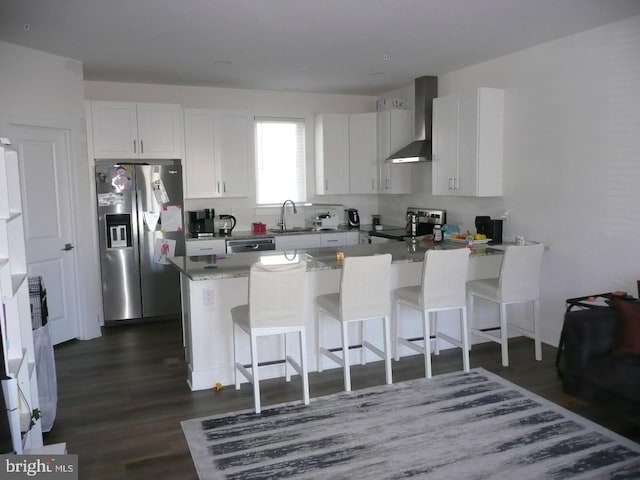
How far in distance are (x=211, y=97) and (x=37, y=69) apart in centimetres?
209

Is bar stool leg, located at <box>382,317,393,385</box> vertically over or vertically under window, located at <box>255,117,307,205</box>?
under

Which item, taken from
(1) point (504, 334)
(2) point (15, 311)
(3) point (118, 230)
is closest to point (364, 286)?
(1) point (504, 334)

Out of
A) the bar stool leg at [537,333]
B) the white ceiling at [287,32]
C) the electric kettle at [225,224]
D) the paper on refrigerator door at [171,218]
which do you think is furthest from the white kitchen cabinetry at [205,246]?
the bar stool leg at [537,333]

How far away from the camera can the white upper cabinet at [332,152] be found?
664cm

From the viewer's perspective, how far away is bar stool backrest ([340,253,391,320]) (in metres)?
3.66

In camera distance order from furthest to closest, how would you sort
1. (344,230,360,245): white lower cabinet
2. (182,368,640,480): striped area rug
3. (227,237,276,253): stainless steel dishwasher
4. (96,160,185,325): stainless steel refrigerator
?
(344,230,360,245): white lower cabinet < (227,237,276,253): stainless steel dishwasher < (96,160,185,325): stainless steel refrigerator < (182,368,640,480): striped area rug

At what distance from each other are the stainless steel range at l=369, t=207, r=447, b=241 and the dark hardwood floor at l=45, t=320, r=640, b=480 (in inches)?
66.5

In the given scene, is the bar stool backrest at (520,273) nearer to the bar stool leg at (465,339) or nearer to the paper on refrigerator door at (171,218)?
the bar stool leg at (465,339)

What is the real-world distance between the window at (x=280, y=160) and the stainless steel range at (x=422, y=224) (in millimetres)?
1264

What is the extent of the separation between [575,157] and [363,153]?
9.46 ft

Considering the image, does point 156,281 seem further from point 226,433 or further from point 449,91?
point 449,91

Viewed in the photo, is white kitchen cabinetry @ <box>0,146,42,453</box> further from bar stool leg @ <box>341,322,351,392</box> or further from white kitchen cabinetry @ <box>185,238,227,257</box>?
white kitchen cabinetry @ <box>185,238,227,257</box>

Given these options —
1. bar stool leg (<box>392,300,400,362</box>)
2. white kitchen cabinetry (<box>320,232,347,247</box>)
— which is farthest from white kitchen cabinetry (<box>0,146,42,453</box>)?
white kitchen cabinetry (<box>320,232,347,247</box>)

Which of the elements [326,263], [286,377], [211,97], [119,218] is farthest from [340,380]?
[211,97]
